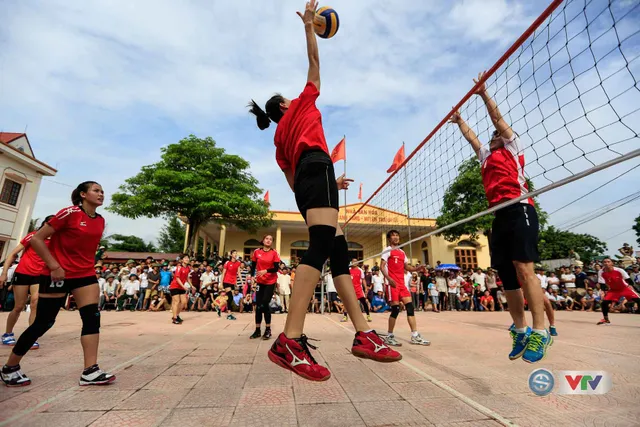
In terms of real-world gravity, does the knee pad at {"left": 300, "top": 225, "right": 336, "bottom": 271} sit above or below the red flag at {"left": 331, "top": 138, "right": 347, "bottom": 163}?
below

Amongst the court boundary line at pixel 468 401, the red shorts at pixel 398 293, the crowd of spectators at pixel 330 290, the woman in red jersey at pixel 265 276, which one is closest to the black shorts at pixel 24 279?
the woman in red jersey at pixel 265 276

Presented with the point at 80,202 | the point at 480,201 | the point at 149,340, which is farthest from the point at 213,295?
the point at 480,201

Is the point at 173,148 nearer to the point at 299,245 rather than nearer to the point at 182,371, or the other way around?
the point at 299,245

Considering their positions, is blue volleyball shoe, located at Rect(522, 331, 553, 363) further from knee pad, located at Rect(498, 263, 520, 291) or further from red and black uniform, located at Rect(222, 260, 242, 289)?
red and black uniform, located at Rect(222, 260, 242, 289)

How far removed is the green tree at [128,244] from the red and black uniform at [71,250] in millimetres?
60831

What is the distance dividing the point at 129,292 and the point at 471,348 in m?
12.7

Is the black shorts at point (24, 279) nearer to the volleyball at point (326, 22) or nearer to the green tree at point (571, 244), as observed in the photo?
the volleyball at point (326, 22)

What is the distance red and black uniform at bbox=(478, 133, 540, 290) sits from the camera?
2.75m

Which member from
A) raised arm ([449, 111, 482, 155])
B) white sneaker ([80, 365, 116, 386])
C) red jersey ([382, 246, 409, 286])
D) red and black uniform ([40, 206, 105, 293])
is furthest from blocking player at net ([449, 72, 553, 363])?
red and black uniform ([40, 206, 105, 293])

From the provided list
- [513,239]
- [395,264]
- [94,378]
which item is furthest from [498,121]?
[94,378]

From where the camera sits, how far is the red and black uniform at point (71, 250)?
10.1 feet

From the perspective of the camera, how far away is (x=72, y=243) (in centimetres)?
315

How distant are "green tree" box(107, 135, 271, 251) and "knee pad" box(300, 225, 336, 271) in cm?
1942

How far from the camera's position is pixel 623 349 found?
4.61 metres
